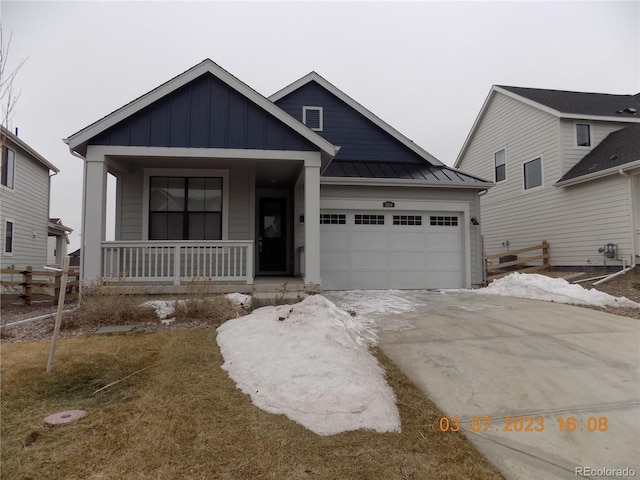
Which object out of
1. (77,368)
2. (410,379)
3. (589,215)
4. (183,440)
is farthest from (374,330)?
(589,215)

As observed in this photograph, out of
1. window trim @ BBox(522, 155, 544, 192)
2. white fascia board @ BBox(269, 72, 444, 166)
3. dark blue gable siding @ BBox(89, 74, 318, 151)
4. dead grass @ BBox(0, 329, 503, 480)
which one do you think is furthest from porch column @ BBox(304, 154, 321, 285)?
window trim @ BBox(522, 155, 544, 192)

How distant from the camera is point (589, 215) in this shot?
1214 cm

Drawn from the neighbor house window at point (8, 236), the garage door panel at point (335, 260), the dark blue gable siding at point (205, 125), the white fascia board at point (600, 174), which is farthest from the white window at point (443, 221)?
the neighbor house window at point (8, 236)

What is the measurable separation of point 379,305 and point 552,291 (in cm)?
432

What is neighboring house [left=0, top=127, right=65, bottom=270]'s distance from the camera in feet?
46.8

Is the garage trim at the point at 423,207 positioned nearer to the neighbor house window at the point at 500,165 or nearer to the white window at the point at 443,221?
the white window at the point at 443,221

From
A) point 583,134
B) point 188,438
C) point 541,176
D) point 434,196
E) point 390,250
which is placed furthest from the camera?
point 541,176

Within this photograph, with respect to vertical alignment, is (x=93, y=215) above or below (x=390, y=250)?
above

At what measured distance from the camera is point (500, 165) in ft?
54.8

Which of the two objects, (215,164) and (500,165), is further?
(500,165)

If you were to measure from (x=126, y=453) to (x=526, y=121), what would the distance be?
17.1m

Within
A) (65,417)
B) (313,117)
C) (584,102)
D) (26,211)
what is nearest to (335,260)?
(313,117)

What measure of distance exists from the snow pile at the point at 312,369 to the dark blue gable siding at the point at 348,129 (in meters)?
7.81

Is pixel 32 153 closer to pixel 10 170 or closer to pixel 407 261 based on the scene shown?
pixel 10 170
